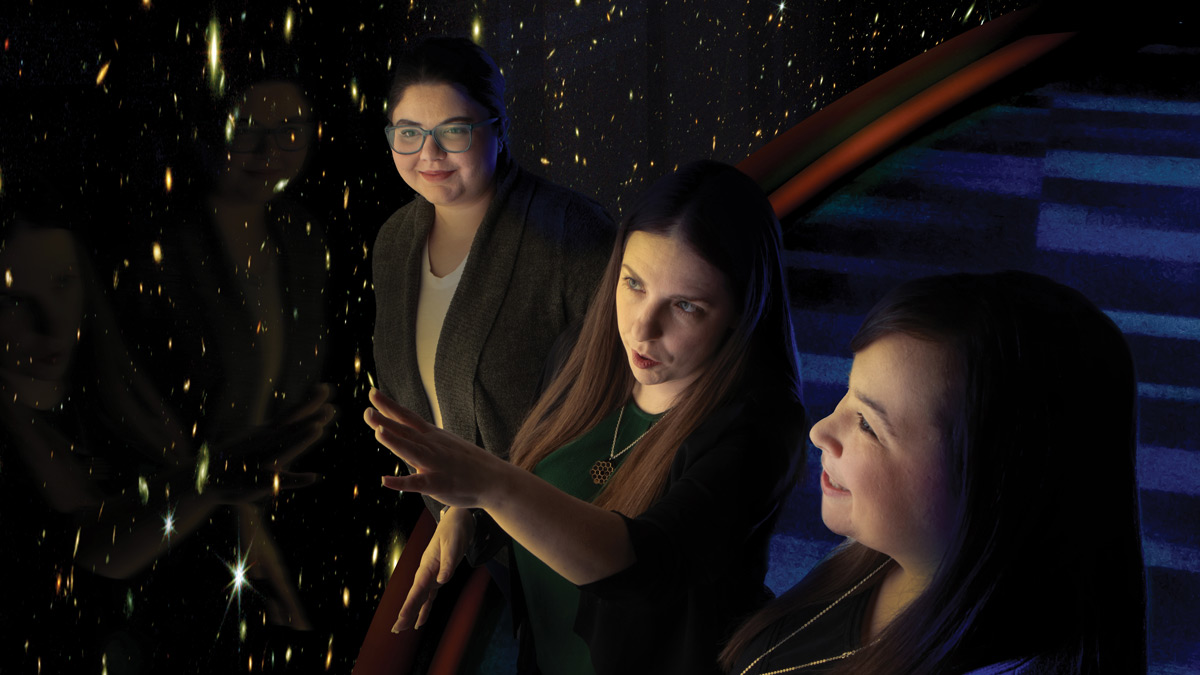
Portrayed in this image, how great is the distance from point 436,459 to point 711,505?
25cm

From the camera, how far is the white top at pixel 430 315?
4.00 ft

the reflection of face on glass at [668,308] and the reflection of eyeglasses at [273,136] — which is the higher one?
the reflection of eyeglasses at [273,136]

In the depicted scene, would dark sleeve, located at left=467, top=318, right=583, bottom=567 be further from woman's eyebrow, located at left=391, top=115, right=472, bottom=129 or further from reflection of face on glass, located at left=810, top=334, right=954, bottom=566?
reflection of face on glass, located at left=810, top=334, right=954, bottom=566

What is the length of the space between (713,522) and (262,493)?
0.59 metres

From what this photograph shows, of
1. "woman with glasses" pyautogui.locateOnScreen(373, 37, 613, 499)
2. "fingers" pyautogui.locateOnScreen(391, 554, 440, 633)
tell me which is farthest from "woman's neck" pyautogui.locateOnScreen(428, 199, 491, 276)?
"fingers" pyautogui.locateOnScreen(391, 554, 440, 633)

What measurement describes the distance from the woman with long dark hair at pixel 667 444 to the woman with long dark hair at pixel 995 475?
0.16 meters

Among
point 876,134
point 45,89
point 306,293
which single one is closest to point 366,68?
point 306,293

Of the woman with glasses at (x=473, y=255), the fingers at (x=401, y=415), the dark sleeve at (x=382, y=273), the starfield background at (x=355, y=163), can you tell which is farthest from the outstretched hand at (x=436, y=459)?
the dark sleeve at (x=382, y=273)

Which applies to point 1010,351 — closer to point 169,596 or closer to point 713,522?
point 713,522

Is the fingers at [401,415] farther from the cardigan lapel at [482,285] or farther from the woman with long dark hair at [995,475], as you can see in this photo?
the cardigan lapel at [482,285]

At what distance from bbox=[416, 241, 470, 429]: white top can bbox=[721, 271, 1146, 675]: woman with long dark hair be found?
64 centimetres

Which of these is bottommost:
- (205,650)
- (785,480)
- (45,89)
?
(205,650)

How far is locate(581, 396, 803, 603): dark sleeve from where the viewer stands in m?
0.79

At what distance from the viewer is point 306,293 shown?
46.9 inches
